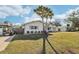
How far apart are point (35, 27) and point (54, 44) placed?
9.1 inches

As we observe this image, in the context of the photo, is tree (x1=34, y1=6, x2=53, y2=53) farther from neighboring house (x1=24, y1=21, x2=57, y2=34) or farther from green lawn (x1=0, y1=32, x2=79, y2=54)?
green lawn (x1=0, y1=32, x2=79, y2=54)

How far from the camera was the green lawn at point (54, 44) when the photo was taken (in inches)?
110

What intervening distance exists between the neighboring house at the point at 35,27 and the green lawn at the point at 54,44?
62mm

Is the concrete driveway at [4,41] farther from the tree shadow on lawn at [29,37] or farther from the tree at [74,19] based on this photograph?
the tree at [74,19]

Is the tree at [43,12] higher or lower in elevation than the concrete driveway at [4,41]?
higher

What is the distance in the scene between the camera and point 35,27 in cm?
280

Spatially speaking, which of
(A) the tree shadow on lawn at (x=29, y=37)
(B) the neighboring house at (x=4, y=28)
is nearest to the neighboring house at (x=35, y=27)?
(A) the tree shadow on lawn at (x=29, y=37)

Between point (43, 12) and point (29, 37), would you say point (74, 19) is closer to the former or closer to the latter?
point (43, 12)

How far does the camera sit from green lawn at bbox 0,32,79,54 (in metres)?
2.79

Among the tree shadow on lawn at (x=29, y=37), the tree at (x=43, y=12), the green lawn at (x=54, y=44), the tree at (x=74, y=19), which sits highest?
the tree at (x=43, y=12)
